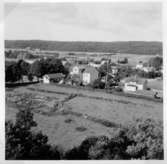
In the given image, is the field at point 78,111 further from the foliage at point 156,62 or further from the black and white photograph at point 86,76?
the foliage at point 156,62

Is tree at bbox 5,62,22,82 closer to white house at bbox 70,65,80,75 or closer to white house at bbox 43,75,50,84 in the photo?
white house at bbox 43,75,50,84

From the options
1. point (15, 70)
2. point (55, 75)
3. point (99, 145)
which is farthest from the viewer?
point (55, 75)

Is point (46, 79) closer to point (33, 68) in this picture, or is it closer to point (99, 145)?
point (33, 68)

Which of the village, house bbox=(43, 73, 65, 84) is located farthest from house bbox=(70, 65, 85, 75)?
house bbox=(43, 73, 65, 84)

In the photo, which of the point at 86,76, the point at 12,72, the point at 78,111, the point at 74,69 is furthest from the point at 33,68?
the point at 78,111

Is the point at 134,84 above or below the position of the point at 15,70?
below

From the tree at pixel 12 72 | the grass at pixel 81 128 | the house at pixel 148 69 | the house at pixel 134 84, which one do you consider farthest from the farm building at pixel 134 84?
the tree at pixel 12 72

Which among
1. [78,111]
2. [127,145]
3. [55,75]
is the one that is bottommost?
[127,145]

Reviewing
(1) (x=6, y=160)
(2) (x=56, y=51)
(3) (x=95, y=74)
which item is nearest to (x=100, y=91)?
(3) (x=95, y=74)
